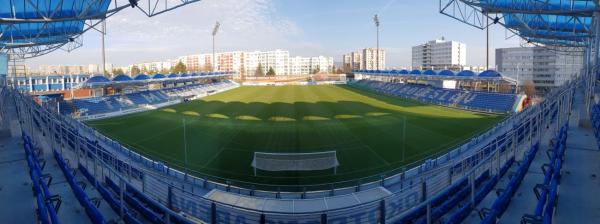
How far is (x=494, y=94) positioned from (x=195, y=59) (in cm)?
11560

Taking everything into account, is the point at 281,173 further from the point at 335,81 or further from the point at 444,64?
A: the point at 444,64

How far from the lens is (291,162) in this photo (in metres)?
11.0

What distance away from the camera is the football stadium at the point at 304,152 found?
4410 millimetres

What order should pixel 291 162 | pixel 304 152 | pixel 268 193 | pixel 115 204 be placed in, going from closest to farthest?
pixel 115 204 → pixel 268 193 → pixel 291 162 → pixel 304 152

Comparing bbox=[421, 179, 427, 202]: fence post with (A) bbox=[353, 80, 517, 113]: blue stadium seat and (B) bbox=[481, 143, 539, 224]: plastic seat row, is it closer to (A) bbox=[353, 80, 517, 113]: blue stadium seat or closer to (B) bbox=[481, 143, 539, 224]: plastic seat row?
(B) bbox=[481, 143, 539, 224]: plastic seat row

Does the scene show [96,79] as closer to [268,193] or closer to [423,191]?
[268,193]

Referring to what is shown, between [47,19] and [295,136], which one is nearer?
[47,19]

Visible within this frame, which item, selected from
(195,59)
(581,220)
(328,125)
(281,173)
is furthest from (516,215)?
(195,59)

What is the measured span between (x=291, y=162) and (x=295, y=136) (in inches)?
209

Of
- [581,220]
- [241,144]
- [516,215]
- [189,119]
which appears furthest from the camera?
[189,119]

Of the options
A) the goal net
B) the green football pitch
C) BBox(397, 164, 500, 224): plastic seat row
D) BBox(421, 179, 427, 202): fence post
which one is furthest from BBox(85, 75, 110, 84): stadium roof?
BBox(397, 164, 500, 224): plastic seat row

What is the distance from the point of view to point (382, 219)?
5211mm

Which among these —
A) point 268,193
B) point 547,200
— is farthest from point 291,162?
point 547,200

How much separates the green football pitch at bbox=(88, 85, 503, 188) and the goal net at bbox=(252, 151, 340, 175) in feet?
0.73
